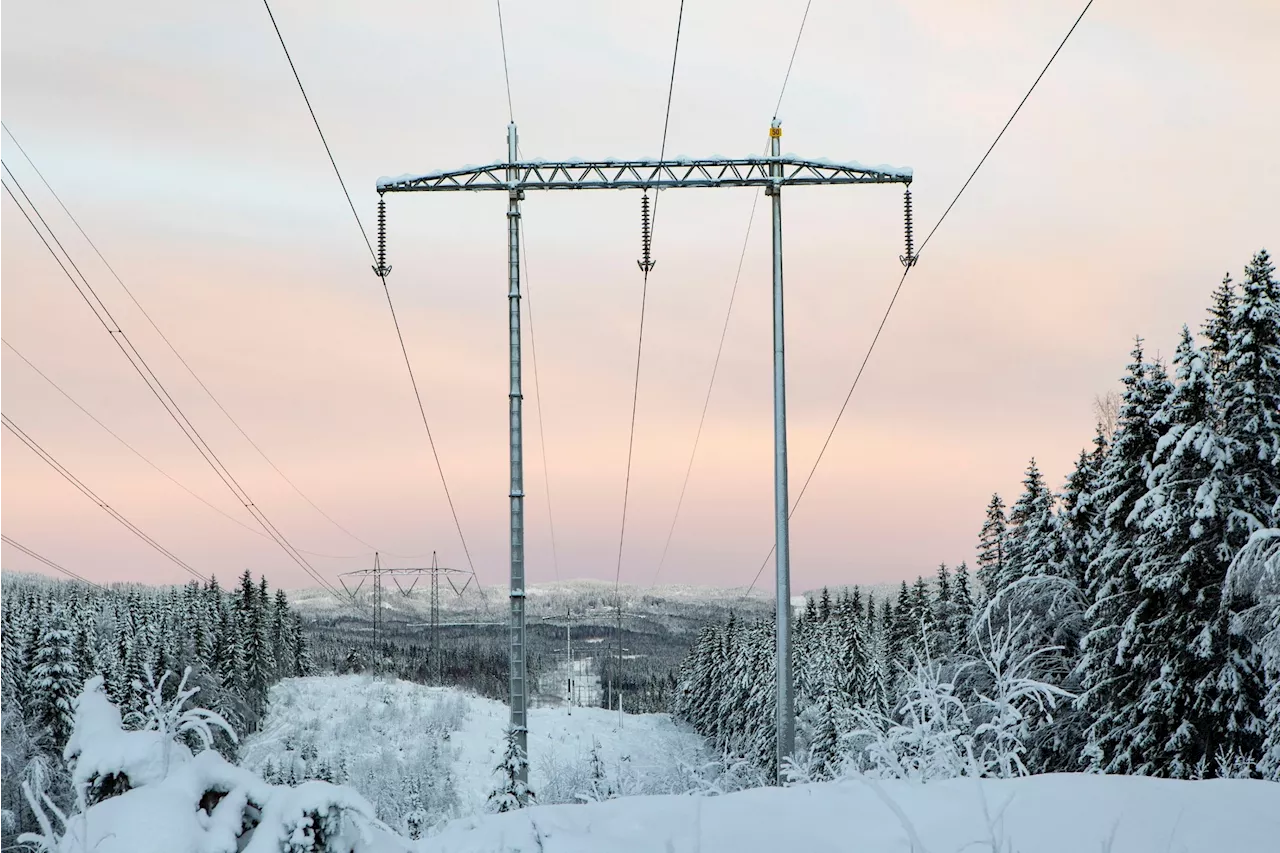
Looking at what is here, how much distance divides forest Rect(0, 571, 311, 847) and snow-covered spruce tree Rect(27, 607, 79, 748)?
4 centimetres

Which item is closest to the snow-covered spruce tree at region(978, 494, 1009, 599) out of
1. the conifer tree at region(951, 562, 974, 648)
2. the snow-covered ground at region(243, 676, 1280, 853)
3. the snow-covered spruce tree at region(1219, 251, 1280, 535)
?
the conifer tree at region(951, 562, 974, 648)

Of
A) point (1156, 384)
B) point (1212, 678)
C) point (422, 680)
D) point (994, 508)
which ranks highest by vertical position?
point (1156, 384)

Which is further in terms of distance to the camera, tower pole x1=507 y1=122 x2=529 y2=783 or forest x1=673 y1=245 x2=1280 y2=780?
forest x1=673 y1=245 x2=1280 y2=780

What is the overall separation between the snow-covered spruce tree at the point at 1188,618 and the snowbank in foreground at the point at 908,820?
54.6 feet

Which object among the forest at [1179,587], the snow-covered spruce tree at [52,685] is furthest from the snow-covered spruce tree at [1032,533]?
the snow-covered spruce tree at [52,685]

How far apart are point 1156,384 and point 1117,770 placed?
10064mm

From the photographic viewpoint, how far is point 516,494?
13.1 m

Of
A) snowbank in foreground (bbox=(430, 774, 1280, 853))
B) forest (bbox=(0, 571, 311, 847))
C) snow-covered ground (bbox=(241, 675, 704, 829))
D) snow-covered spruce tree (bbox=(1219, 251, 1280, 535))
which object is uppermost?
snow-covered spruce tree (bbox=(1219, 251, 1280, 535))

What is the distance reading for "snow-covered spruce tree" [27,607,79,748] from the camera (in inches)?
1587

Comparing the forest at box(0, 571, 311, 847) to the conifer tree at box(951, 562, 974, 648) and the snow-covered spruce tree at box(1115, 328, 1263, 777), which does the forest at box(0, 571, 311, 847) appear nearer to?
the snow-covered spruce tree at box(1115, 328, 1263, 777)

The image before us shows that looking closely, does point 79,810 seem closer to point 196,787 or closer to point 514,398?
point 196,787

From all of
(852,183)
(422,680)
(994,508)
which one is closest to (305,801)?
(852,183)

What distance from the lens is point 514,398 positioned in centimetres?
1342

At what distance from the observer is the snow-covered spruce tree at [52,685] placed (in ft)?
132
